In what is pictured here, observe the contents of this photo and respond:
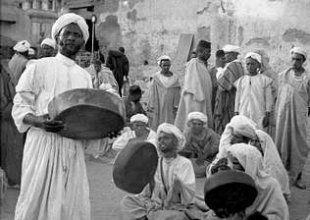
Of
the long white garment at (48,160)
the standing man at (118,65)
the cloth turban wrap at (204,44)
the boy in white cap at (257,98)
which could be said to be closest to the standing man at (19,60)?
the cloth turban wrap at (204,44)

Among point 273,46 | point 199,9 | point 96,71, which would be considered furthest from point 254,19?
point 96,71

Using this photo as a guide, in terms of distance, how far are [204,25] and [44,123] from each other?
1220 cm

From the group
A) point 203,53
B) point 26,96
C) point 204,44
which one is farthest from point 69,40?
point 203,53

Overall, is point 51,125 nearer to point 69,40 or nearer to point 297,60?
point 69,40

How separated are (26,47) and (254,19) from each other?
261 inches

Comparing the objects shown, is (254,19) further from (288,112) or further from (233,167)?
(233,167)

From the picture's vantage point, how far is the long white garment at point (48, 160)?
377cm

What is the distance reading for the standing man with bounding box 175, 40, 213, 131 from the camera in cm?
905

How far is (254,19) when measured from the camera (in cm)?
1388

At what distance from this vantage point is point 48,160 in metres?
3.81

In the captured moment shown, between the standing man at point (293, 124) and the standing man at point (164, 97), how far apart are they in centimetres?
281

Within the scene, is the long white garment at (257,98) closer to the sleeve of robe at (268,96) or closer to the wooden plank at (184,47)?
the sleeve of robe at (268,96)

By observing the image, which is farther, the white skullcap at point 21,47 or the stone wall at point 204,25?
the stone wall at point 204,25

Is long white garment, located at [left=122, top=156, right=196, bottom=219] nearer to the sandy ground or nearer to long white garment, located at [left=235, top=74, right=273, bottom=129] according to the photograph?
the sandy ground
